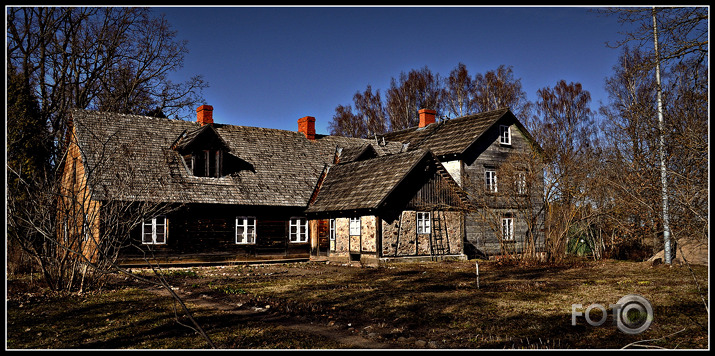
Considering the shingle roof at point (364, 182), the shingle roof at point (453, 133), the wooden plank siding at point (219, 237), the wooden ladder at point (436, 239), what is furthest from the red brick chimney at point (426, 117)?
the wooden plank siding at point (219, 237)

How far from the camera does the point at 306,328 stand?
34.5 feet

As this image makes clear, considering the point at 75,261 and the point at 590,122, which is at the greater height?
Result: the point at 590,122

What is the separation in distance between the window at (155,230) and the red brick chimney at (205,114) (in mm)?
7108

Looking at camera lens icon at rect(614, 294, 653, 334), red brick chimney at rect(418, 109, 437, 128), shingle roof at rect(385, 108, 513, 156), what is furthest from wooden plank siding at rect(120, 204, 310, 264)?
camera lens icon at rect(614, 294, 653, 334)

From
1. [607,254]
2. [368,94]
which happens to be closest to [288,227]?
[607,254]

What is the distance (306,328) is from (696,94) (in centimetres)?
929

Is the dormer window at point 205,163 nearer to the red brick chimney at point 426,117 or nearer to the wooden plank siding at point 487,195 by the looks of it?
the wooden plank siding at point 487,195

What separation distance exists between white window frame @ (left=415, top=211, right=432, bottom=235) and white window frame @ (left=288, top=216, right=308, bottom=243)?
19.3 feet

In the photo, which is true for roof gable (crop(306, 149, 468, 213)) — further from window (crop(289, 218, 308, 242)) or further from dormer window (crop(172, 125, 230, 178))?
dormer window (crop(172, 125, 230, 178))

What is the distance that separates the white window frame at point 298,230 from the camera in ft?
93.5

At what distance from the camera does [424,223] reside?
1041 inches

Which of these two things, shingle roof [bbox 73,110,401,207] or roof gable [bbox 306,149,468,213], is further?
roof gable [bbox 306,149,468,213]

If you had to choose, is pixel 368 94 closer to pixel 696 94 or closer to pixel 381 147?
pixel 381 147

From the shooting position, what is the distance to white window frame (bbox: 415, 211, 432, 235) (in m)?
26.3
